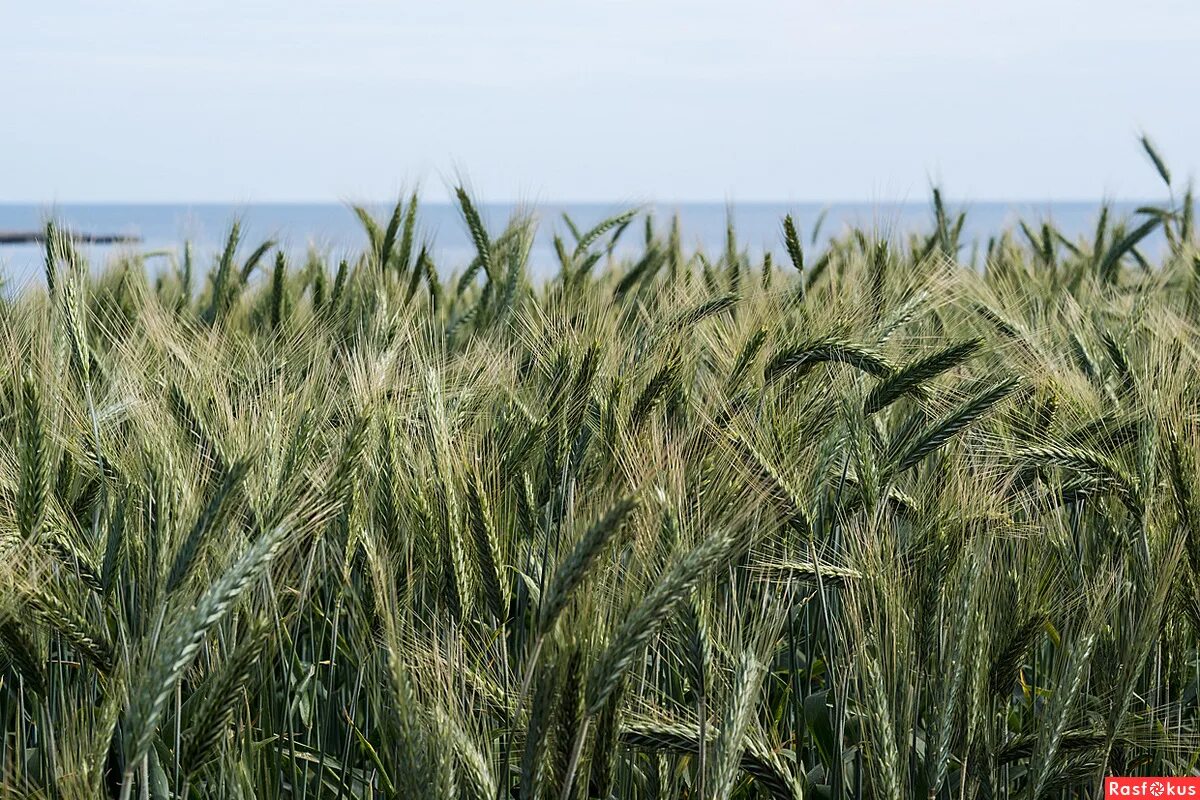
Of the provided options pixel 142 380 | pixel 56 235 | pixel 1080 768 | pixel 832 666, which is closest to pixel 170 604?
pixel 142 380

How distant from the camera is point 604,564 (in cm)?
155

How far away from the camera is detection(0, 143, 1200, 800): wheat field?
54.2 inches

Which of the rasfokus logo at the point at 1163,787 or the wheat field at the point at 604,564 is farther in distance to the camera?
the rasfokus logo at the point at 1163,787

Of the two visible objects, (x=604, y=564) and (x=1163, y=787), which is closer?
(x=604, y=564)

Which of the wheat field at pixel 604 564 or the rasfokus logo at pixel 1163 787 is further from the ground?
the wheat field at pixel 604 564

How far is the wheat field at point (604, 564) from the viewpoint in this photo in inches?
54.2

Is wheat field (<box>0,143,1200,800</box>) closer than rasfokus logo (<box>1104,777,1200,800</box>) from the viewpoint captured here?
Yes

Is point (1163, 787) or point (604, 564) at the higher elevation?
point (604, 564)

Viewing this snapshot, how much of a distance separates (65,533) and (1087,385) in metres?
1.88

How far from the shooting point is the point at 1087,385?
2.40 metres

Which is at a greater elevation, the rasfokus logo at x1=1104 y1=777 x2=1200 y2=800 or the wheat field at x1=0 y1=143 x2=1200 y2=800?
the wheat field at x1=0 y1=143 x2=1200 y2=800

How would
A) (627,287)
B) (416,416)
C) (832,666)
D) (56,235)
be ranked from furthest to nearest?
1. (627,287)
2. (56,235)
3. (416,416)
4. (832,666)

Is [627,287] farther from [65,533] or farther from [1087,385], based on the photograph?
[65,533]

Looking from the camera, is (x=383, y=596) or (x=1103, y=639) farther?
(x=1103, y=639)
